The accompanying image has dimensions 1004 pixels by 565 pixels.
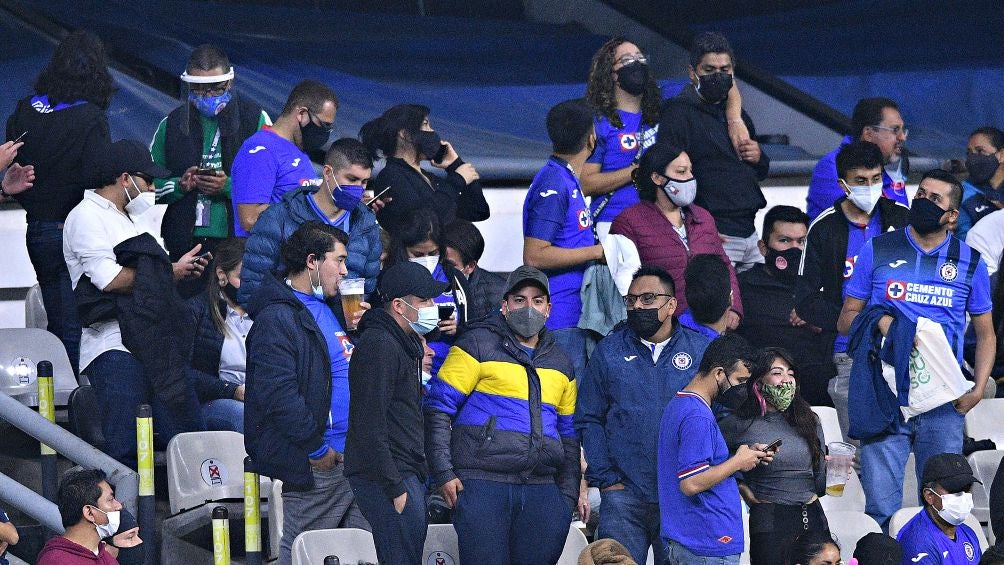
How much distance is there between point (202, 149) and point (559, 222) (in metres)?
1.67

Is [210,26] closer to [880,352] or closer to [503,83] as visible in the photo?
[503,83]

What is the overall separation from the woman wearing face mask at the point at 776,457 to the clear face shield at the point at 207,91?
Result: 2692 millimetres

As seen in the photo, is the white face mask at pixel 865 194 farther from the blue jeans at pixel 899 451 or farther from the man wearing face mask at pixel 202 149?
the man wearing face mask at pixel 202 149

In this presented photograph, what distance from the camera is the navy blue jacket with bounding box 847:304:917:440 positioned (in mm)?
7496

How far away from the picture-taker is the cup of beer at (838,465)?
6.95 meters

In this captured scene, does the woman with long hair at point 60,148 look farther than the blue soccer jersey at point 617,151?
No

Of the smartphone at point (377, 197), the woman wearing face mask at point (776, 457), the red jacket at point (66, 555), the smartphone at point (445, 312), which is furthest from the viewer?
the smartphone at point (377, 197)

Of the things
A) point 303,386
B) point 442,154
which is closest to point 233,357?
point 303,386

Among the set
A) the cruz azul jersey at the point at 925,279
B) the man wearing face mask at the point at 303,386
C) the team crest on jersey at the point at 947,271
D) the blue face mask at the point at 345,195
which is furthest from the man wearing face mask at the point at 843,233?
the man wearing face mask at the point at 303,386

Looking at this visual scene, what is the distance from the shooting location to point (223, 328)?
748 centimetres

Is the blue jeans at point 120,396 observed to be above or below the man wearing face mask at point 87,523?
above

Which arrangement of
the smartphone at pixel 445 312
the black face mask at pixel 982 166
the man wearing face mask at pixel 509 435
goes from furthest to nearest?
A: the black face mask at pixel 982 166 < the smartphone at pixel 445 312 < the man wearing face mask at pixel 509 435

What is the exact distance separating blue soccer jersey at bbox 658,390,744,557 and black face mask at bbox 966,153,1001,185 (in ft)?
10.7

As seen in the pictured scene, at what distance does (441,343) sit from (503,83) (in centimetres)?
369
